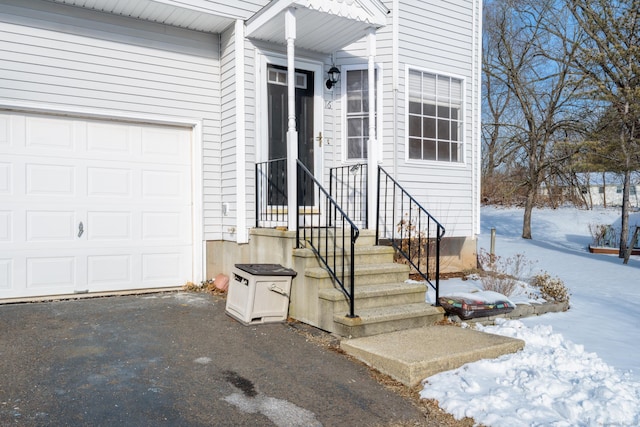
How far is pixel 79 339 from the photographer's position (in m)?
4.17

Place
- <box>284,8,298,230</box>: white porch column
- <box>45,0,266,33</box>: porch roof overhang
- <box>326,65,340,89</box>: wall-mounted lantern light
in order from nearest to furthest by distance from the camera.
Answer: <box>284,8,298,230</box>: white porch column < <box>45,0,266,33</box>: porch roof overhang < <box>326,65,340,89</box>: wall-mounted lantern light

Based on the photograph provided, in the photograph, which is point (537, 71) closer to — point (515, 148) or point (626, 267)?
point (515, 148)

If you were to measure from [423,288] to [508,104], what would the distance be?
16.9 meters

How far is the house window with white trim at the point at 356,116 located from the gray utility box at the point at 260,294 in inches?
104

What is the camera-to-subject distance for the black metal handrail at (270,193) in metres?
6.11

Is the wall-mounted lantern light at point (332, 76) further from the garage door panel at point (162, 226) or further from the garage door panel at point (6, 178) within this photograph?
the garage door panel at point (6, 178)

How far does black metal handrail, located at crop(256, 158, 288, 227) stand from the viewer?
6.11 meters

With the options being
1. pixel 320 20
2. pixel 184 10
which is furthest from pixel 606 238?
pixel 184 10

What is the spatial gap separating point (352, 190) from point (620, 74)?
28.3 feet

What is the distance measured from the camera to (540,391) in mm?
3311

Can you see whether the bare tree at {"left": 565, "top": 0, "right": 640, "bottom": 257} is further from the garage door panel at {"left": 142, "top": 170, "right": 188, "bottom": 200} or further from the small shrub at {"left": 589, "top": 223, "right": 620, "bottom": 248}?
the garage door panel at {"left": 142, "top": 170, "right": 188, "bottom": 200}

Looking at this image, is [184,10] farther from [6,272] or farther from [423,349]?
[423,349]

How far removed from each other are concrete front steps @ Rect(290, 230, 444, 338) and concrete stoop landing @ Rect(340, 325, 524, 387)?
4.8 inches

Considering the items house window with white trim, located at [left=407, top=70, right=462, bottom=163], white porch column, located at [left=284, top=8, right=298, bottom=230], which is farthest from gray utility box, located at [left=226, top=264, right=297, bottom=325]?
house window with white trim, located at [left=407, top=70, right=462, bottom=163]
